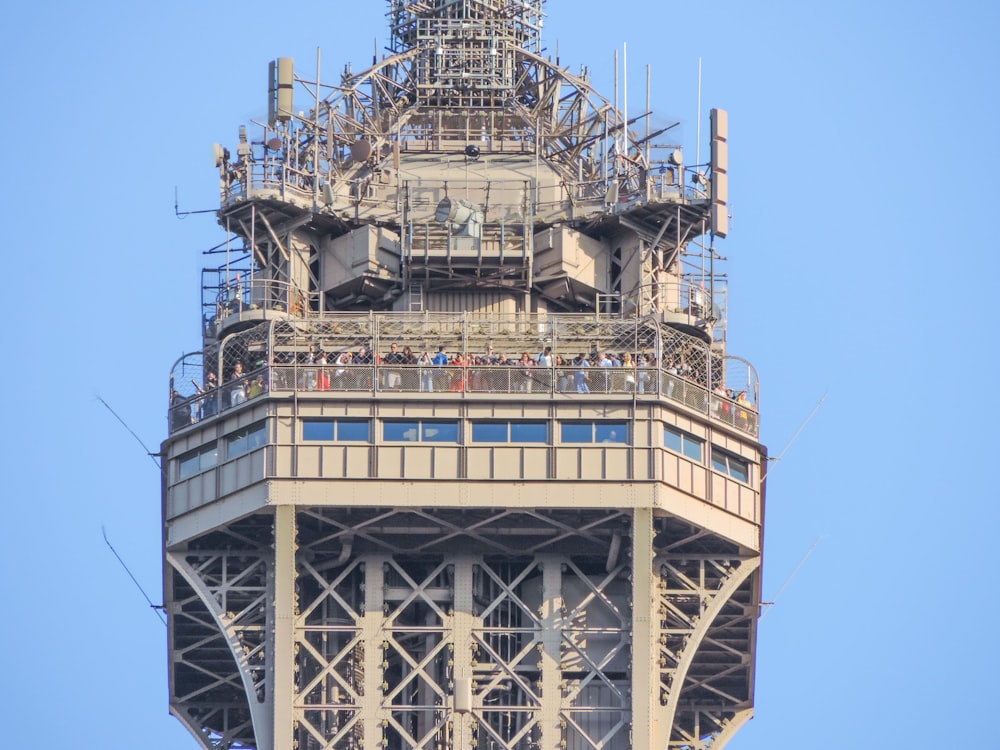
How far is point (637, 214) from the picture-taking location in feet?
460

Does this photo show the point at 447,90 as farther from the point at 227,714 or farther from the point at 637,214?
the point at 227,714

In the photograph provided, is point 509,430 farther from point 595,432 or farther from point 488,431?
point 595,432

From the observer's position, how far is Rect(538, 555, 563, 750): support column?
436 ft

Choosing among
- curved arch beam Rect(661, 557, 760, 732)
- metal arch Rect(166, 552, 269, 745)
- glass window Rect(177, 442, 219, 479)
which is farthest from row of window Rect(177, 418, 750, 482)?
curved arch beam Rect(661, 557, 760, 732)

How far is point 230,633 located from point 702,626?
1646 cm

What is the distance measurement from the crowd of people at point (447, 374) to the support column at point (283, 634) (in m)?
4.91

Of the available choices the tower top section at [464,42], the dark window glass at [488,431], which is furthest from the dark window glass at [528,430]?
the tower top section at [464,42]

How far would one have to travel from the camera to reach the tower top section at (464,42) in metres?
149

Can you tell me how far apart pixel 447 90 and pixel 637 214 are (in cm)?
1241

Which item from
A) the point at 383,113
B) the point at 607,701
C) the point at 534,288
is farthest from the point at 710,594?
the point at 383,113

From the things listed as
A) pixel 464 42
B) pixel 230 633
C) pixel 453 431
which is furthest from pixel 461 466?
pixel 464 42

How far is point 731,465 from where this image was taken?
13525cm

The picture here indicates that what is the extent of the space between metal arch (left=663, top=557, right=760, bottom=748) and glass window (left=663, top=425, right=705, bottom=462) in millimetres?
4554

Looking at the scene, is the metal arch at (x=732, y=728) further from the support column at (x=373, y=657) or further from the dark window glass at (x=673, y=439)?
the support column at (x=373, y=657)
